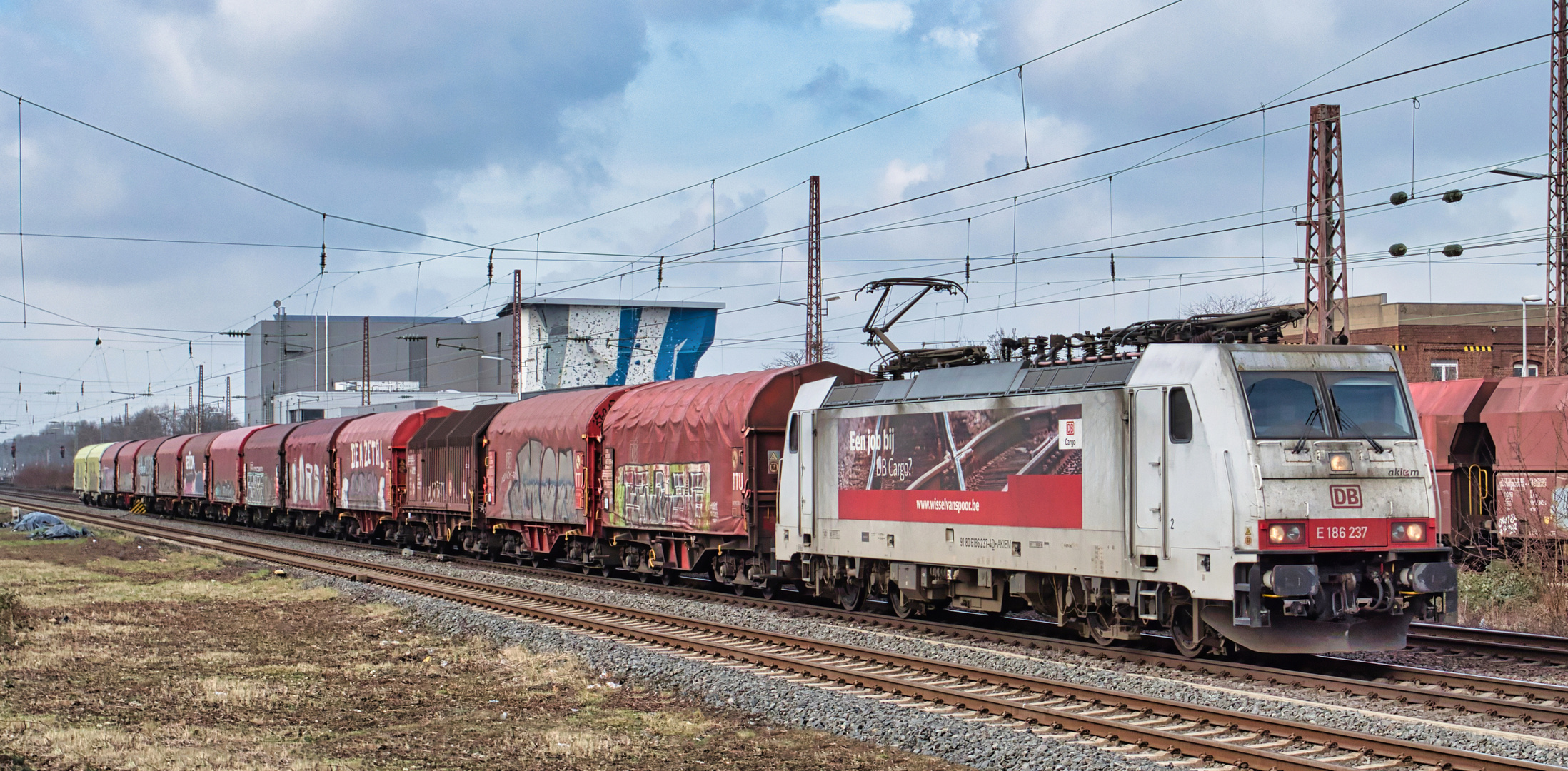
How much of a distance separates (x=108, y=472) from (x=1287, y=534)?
69180mm

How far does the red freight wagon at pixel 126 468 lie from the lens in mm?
63844

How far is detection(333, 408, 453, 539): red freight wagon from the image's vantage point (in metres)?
36.1

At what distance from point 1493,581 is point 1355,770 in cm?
1246

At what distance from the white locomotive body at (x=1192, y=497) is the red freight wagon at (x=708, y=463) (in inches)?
172

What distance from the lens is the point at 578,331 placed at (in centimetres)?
9419

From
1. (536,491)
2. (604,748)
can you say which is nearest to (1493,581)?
(604,748)

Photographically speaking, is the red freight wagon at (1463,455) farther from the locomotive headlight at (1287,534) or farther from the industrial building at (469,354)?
the industrial building at (469,354)

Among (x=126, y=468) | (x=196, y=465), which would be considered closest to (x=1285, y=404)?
(x=196, y=465)

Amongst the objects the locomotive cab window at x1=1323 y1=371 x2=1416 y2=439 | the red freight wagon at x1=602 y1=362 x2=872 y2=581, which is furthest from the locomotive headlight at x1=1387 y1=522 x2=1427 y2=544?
the red freight wagon at x1=602 y1=362 x2=872 y2=581

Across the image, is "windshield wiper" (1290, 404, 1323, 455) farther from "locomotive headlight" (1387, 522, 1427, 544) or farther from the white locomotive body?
"locomotive headlight" (1387, 522, 1427, 544)

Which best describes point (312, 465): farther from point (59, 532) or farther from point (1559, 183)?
point (1559, 183)

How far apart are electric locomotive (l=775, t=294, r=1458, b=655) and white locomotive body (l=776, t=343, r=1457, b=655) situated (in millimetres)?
21

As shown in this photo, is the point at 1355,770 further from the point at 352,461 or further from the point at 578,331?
the point at 578,331

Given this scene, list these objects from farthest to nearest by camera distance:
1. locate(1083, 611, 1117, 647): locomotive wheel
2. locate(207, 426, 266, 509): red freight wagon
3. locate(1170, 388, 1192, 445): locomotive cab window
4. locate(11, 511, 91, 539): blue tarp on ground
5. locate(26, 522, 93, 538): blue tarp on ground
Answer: locate(207, 426, 266, 509): red freight wagon < locate(11, 511, 91, 539): blue tarp on ground < locate(26, 522, 93, 538): blue tarp on ground < locate(1083, 611, 1117, 647): locomotive wheel < locate(1170, 388, 1192, 445): locomotive cab window
